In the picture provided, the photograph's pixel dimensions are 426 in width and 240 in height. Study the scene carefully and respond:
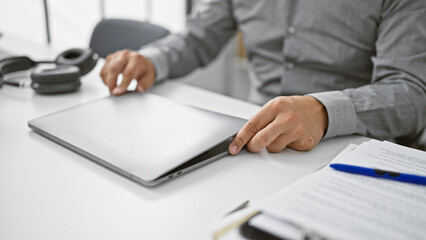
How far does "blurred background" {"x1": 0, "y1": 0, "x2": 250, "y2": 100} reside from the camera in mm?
2098

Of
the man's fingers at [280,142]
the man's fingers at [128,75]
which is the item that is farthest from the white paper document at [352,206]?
the man's fingers at [128,75]

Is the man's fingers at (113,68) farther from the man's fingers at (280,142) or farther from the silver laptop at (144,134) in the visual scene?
the man's fingers at (280,142)

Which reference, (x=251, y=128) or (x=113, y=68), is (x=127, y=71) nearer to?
(x=113, y=68)

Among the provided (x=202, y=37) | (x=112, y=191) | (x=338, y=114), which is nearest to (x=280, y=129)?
(x=338, y=114)

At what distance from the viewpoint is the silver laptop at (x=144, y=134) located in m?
0.64

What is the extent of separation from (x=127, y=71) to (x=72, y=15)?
157 centimetres

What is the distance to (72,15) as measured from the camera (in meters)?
2.37

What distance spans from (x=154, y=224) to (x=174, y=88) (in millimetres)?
577

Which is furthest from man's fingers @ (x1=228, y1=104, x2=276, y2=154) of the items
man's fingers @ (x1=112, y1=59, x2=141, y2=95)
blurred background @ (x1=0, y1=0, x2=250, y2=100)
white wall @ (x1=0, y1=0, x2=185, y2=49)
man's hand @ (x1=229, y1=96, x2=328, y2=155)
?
white wall @ (x1=0, y1=0, x2=185, y2=49)

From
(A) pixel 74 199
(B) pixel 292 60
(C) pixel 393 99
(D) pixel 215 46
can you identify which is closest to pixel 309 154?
(C) pixel 393 99

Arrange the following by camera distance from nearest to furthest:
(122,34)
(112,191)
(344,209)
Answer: (344,209) → (112,191) → (122,34)

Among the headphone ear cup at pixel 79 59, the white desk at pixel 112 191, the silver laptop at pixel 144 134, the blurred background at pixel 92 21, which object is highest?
the headphone ear cup at pixel 79 59

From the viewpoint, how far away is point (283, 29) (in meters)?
1.21

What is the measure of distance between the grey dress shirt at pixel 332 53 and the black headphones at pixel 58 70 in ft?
0.53
